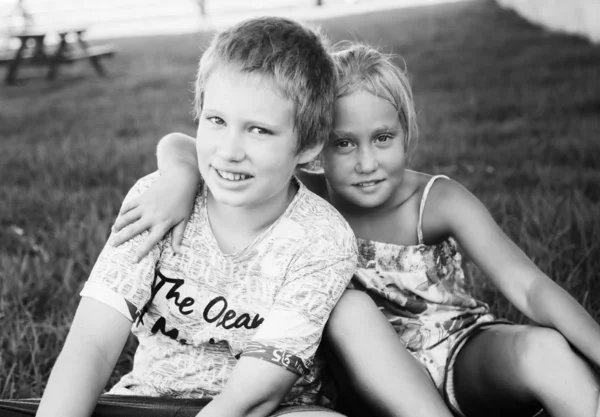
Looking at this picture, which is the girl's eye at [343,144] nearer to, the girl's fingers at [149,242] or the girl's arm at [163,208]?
the girl's arm at [163,208]

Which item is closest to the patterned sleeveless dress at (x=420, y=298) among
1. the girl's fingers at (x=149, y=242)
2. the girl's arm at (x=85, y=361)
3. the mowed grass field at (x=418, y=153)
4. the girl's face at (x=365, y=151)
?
the girl's face at (x=365, y=151)

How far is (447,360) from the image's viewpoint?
1.89 metres

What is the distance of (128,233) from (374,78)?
2.58 ft

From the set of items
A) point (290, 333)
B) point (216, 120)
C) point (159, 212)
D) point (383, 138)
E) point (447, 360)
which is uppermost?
point (216, 120)

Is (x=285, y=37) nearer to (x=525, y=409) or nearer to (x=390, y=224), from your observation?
(x=390, y=224)

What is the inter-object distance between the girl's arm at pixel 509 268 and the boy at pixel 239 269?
0.38m

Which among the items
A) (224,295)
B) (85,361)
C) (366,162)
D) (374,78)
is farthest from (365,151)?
(85,361)

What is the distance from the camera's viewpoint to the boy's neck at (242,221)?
1.68 metres

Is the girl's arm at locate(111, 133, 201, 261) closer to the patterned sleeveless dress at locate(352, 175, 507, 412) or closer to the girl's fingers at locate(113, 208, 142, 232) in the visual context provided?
the girl's fingers at locate(113, 208, 142, 232)

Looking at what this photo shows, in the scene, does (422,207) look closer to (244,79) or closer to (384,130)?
(384,130)

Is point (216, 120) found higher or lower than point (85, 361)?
higher

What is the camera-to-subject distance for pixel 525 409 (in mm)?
1750

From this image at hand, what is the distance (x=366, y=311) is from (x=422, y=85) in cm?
505

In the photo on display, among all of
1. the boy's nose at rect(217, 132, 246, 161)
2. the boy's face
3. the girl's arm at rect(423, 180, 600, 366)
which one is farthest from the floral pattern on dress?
the boy's nose at rect(217, 132, 246, 161)
